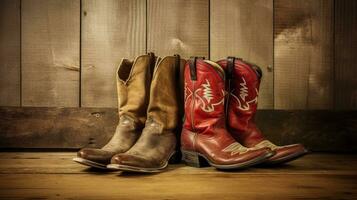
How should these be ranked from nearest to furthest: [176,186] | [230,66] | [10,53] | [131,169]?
[176,186] < [131,169] < [230,66] < [10,53]

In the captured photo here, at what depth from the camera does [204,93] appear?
141cm

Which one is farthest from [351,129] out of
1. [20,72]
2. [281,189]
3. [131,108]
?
[20,72]

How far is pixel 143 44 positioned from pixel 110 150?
67 cm

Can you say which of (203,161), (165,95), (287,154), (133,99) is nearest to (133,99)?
(133,99)

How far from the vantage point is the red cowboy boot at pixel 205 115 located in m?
1.38

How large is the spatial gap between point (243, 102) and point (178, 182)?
21.3 inches

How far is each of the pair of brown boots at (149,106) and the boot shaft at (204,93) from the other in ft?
0.33

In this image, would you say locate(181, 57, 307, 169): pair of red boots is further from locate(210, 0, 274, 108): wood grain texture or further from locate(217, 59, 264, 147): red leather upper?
A: locate(210, 0, 274, 108): wood grain texture

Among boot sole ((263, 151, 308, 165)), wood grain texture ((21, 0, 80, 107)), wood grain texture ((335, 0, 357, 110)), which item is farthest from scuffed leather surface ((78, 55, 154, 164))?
wood grain texture ((335, 0, 357, 110))

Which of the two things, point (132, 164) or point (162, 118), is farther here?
point (162, 118)

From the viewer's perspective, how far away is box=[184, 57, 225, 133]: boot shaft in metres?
1.40

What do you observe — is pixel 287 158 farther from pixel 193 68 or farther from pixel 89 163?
pixel 89 163

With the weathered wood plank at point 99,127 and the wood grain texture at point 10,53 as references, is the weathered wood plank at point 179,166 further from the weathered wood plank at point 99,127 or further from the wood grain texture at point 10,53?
the wood grain texture at point 10,53

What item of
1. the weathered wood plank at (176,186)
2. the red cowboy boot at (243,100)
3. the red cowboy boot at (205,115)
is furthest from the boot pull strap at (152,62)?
the weathered wood plank at (176,186)
